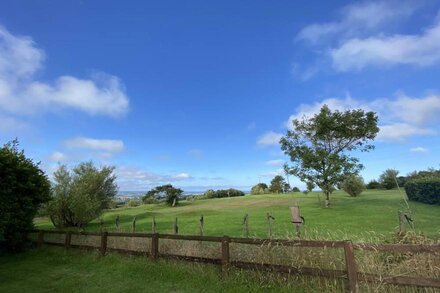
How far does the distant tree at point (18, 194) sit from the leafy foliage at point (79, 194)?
28.5ft

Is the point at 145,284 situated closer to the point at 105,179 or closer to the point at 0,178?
the point at 0,178

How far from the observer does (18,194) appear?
14.7 metres

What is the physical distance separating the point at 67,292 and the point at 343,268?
648 cm

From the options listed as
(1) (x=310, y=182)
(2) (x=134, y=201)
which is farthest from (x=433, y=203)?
(2) (x=134, y=201)

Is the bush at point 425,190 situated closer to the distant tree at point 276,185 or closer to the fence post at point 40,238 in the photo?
the distant tree at point 276,185

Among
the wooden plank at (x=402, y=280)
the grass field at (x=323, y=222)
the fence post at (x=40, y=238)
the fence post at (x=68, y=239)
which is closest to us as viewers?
the wooden plank at (x=402, y=280)

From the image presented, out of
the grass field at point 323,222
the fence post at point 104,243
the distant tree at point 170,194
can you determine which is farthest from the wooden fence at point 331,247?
the distant tree at point 170,194

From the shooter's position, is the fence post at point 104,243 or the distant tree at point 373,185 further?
the distant tree at point 373,185

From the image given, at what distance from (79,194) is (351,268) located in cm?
2415

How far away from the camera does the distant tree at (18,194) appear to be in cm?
1376

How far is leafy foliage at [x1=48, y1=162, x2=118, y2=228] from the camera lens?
26109 mm

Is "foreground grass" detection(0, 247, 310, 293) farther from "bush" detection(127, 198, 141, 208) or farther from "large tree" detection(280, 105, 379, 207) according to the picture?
"bush" detection(127, 198, 141, 208)

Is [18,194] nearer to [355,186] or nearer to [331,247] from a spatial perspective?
[331,247]

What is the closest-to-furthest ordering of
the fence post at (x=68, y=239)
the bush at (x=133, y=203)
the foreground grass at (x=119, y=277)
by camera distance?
1. the foreground grass at (x=119, y=277)
2. the fence post at (x=68, y=239)
3. the bush at (x=133, y=203)
